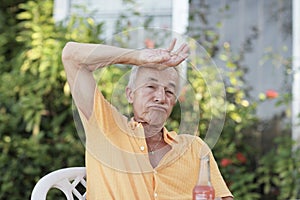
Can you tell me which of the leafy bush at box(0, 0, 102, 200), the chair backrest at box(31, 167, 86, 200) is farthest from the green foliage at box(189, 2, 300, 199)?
the chair backrest at box(31, 167, 86, 200)

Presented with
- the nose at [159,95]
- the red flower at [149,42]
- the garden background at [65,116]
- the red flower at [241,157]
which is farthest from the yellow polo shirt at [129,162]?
the red flower at [241,157]

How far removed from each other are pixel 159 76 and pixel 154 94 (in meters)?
0.05

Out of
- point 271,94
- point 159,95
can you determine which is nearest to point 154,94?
point 159,95

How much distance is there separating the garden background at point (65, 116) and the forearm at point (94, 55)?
4.90ft

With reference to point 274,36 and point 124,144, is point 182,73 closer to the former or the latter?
point 124,144

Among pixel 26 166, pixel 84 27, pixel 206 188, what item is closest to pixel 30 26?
pixel 84 27

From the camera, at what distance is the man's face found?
175 centimetres

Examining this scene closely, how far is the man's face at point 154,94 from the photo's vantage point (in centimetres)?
175

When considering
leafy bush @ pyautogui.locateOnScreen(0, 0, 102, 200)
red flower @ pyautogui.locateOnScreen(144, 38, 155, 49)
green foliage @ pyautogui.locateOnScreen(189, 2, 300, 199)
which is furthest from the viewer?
green foliage @ pyautogui.locateOnScreen(189, 2, 300, 199)

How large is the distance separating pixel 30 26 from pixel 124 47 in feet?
6.04

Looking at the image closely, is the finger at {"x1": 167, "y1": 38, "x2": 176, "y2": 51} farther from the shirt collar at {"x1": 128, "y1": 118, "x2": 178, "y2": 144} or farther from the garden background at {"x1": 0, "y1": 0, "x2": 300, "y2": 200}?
the garden background at {"x1": 0, "y1": 0, "x2": 300, "y2": 200}

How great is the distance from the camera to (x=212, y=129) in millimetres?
1812

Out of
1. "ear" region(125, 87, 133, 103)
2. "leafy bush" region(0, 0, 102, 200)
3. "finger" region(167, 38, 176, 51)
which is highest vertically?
"finger" region(167, 38, 176, 51)

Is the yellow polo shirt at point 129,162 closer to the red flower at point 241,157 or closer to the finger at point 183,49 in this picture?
the finger at point 183,49
